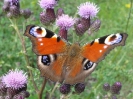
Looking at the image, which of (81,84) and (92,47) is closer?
(92,47)

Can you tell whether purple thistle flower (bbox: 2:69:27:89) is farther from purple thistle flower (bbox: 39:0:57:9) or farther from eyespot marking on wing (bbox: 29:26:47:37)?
purple thistle flower (bbox: 39:0:57:9)

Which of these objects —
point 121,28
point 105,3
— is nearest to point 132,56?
point 121,28

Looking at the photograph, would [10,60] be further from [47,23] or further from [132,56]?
[132,56]

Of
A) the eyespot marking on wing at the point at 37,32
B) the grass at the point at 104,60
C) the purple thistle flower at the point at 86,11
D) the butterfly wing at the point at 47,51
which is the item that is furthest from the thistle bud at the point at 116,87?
the eyespot marking on wing at the point at 37,32

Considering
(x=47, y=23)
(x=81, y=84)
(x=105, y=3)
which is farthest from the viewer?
(x=105, y=3)

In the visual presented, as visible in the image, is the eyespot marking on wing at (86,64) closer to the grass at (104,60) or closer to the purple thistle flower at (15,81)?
the grass at (104,60)
